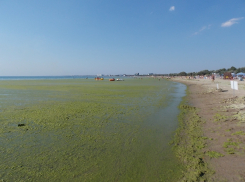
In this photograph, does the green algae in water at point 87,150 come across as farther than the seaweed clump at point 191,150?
Yes

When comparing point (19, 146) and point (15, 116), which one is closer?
point (19, 146)

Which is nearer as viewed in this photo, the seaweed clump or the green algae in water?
the seaweed clump

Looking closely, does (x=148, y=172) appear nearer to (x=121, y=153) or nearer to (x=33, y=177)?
(x=121, y=153)

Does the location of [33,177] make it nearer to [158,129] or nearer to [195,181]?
Answer: [195,181]

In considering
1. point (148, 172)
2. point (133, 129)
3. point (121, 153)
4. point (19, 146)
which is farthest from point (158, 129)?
point (19, 146)

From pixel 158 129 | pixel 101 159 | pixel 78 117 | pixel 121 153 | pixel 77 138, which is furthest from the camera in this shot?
pixel 78 117

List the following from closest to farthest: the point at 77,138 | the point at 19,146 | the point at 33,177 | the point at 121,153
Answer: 1. the point at 33,177
2. the point at 121,153
3. the point at 19,146
4. the point at 77,138

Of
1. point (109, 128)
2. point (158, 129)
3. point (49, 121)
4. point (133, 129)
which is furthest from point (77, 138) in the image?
point (158, 129)

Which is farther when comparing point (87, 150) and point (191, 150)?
point (87, 150)
